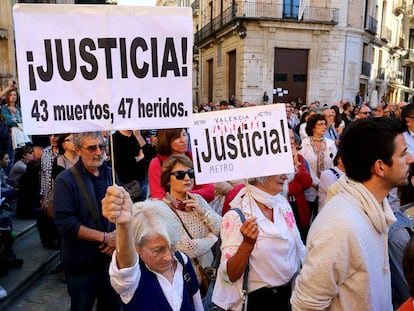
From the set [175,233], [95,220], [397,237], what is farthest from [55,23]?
[397,237]

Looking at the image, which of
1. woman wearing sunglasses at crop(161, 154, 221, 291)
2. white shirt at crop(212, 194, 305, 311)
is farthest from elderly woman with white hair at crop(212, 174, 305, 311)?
woman wearing sunglasses at crop(161, 154, 221, 291)

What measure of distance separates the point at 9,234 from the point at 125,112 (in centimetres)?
298

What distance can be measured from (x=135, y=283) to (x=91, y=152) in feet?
4.11

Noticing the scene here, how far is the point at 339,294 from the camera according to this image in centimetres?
175

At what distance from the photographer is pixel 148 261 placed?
71.7 inches

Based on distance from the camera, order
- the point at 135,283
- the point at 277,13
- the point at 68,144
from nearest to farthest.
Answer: the point at 135,283 < the point at 68,144 < the point at 277,13

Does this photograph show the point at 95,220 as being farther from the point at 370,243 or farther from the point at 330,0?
the point at 330,0

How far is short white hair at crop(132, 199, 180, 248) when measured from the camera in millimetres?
1829

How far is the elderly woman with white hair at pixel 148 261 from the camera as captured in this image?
1.61m

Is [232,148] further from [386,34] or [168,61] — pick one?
[386,34]

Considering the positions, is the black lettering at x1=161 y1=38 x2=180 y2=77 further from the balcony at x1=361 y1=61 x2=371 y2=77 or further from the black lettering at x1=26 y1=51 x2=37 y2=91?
the balcony at x1=361 y1=61 x2=371 y2=77

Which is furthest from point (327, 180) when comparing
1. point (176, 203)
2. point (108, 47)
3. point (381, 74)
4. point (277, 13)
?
point (381, 74)

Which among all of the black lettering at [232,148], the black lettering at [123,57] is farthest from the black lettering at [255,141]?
the black lettering at [123,57]

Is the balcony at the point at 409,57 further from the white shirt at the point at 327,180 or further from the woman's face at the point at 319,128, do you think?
the white shirt at the point at 327,180
